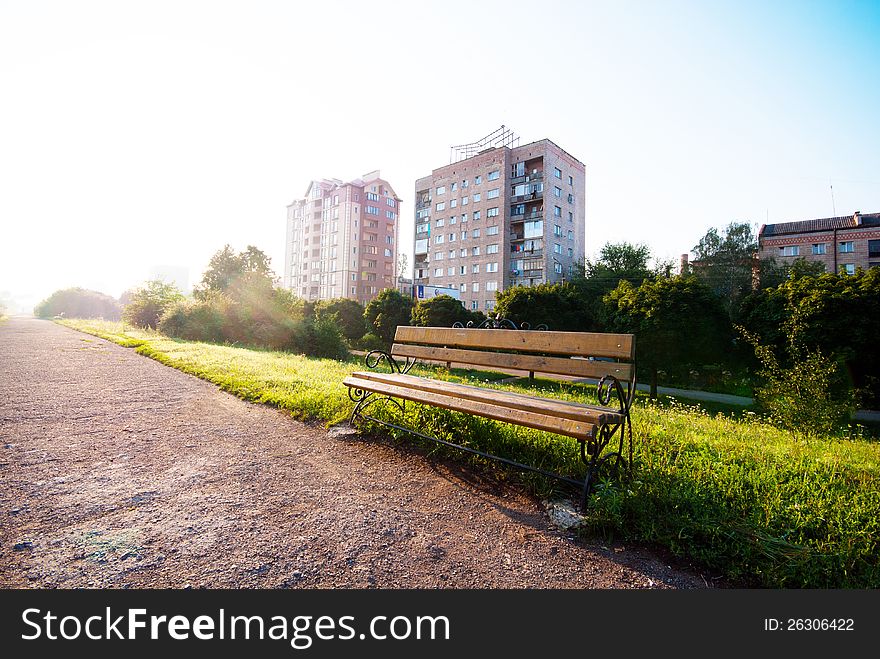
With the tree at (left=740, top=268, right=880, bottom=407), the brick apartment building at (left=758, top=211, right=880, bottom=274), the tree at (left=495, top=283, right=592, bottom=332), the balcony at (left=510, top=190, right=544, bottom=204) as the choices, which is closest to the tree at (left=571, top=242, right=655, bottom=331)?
the balcony at (left=510, top=190, right=544, bottom=204)

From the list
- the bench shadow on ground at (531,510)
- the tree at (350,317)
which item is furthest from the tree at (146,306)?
the bench shadow on ground at (531,510)

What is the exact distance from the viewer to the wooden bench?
3023mm

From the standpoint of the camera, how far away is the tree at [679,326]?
19.0 meters

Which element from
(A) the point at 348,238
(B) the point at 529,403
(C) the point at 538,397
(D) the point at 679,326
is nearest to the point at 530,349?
(C) the point at 538,397

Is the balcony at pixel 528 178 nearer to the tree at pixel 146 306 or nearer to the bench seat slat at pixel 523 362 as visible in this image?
the tree at pixel 146 306

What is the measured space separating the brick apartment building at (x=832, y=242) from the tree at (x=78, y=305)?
331ft

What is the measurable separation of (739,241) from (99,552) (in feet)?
183

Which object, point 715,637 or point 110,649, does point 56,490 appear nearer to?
point 110,649

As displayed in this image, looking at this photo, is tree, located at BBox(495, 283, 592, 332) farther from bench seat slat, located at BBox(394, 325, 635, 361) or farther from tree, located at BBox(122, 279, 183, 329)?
tree, located at BBox(122, 279, 183, 329)

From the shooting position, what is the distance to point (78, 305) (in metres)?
79.9

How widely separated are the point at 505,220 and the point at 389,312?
25.5m

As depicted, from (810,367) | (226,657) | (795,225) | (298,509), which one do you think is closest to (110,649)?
(226,657)

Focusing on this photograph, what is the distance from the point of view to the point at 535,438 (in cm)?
381

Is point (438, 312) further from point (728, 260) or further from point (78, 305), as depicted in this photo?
point (78, 305)
